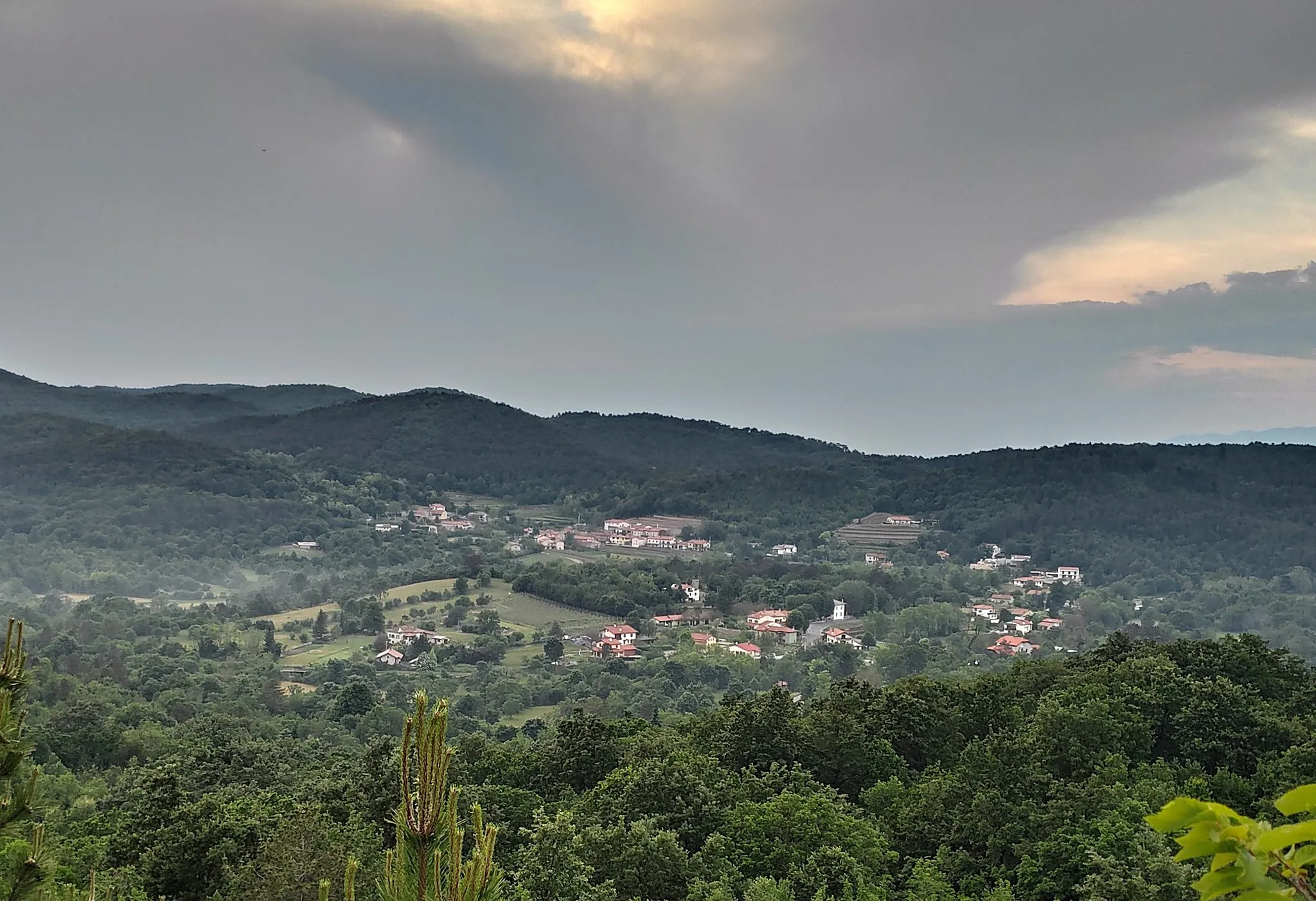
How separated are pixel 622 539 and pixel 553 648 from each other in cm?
5455

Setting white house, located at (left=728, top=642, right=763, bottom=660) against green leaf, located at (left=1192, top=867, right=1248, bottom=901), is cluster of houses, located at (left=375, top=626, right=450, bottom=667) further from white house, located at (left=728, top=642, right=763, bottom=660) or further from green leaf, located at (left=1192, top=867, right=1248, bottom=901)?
green leaf, located at (left=1192, top=867, right=1248, bottom=901)

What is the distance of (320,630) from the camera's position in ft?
237

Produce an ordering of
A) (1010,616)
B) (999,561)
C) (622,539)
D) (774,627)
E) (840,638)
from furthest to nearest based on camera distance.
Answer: (622,539) < (999,561) < (1010,616) < (774,627) < (840,638)

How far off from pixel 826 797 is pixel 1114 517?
115 metres

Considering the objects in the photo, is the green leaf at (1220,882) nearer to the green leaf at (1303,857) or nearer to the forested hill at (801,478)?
the green leaf at (1303,857)

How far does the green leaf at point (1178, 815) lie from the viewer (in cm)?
156

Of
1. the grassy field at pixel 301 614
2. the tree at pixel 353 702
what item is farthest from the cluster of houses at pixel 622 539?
the tree at pixel 353 702

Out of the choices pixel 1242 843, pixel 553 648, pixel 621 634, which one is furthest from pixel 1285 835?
pixel 621 634

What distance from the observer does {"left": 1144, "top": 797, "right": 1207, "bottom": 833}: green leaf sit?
1.56m

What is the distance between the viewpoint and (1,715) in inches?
177

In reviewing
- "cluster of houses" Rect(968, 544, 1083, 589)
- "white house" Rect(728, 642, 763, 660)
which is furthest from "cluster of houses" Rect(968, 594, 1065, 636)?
"white house" Rect(728, 642, 763, 660)

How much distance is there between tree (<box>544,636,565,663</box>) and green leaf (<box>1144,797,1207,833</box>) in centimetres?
6656

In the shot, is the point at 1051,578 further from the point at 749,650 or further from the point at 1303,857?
the point at 1303,857

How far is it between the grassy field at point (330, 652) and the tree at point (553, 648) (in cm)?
1385
